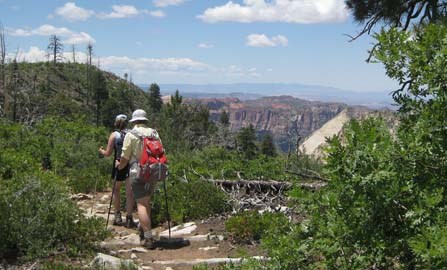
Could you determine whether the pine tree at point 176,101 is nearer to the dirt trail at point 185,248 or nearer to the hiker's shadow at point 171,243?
the dirt trail at point 185,248

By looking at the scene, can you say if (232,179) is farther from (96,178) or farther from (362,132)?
(362,132)

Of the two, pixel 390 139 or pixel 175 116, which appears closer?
pixel 390 139

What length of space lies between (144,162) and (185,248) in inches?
51.3

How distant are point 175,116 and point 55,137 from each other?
7.05 meters

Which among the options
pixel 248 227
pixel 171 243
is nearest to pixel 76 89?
pixel 171 243

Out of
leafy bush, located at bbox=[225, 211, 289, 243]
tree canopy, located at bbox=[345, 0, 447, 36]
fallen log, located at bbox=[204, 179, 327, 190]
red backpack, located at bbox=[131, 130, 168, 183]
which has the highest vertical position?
tree canopy, located at bbox=[345, 0, 447, 36]

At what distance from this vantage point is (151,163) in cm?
638

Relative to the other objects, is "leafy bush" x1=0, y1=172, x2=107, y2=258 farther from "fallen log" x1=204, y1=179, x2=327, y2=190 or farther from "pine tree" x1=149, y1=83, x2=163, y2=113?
"pine tree" x1=149, y1=83, x2=163, y2=113

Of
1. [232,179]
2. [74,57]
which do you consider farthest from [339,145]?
[74,57]

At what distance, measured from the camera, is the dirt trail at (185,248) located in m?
5.94

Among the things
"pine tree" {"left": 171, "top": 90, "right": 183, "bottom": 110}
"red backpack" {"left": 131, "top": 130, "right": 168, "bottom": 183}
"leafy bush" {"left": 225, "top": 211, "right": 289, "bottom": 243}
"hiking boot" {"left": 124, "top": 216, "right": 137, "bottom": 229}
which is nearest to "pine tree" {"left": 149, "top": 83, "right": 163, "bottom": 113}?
"pine tree" {"left": 171, "top": 90, "right": 183, "bottom": 110}

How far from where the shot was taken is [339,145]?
261 centimetres

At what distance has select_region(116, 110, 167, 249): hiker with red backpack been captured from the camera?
6.39m

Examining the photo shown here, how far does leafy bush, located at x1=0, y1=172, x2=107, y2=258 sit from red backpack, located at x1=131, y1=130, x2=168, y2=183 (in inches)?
32.7
